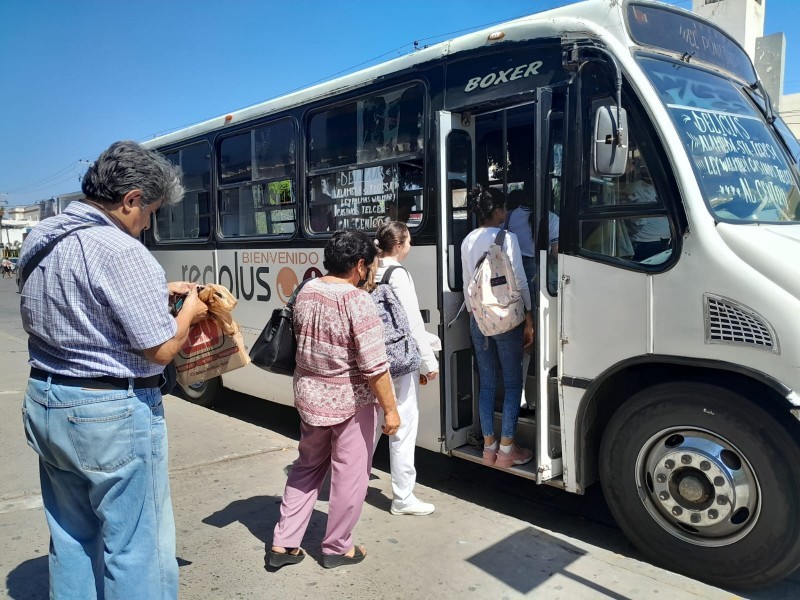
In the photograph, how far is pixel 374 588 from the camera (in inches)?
134

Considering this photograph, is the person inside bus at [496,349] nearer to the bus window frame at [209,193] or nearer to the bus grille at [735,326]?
the bus grille at [735,326]

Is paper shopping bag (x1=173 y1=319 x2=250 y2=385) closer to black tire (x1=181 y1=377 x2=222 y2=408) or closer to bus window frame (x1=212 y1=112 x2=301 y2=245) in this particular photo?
bus window frame (x1=212 y1=112 x2=301 y2=245)

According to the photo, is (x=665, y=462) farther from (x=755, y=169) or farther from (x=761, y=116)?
(x=761, y=116)

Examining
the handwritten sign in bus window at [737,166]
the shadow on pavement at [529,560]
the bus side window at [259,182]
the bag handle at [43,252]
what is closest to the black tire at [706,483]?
the shadow on pavement at [529,560]

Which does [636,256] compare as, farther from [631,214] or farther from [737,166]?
[737,166]

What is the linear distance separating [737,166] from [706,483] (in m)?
1.66

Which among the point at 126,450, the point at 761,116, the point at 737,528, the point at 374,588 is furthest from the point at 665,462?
the point at 126,450

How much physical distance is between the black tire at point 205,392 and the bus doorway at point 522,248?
3.44 metres

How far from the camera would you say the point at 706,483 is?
11.1 feet

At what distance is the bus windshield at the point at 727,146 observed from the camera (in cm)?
349

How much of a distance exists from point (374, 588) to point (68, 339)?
1992 mm

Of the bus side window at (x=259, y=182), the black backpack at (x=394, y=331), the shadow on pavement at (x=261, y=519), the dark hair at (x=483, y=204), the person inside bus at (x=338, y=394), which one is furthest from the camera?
the bus side window at (x=259, y=182)

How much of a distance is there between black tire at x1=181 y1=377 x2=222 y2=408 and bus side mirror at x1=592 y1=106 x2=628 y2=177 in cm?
503

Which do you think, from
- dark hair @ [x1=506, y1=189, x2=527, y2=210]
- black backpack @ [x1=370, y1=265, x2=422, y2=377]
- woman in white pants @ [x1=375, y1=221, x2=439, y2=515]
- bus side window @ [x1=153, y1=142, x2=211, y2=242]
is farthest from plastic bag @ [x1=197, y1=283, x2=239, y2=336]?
bus side window @ [x1=153, y1=142, x2=211, y2=242]
